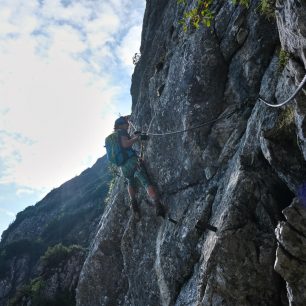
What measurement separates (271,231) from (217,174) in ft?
11.1

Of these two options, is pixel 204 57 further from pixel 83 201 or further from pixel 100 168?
pixel 100 168

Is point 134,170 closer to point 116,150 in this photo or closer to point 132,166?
point 132,166

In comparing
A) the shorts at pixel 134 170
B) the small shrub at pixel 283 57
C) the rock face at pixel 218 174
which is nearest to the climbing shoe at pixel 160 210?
the rock face at pixel 218 174

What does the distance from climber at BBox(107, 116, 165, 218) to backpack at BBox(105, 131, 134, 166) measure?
0.04 m

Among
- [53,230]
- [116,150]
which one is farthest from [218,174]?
[53,230]

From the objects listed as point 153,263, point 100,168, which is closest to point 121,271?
point 153,263

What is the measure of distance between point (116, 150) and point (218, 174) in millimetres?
4950

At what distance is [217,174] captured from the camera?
433 inches

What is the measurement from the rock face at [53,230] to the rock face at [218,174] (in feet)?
80.3

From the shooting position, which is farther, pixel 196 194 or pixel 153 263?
pixel 153 263

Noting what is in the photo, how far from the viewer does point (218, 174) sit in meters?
10.9

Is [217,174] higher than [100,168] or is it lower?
lower

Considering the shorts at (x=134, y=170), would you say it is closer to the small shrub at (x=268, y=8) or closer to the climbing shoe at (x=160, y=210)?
the climbing shoe at (x=160, y=210)

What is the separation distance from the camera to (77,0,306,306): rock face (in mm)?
7633
